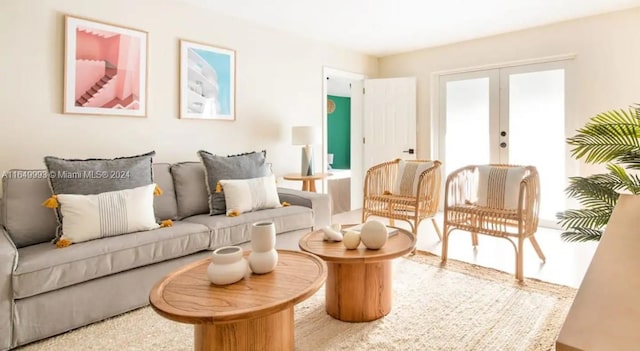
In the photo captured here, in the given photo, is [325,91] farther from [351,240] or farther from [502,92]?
[351,240]

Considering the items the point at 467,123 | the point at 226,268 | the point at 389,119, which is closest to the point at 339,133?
the point at 389,119

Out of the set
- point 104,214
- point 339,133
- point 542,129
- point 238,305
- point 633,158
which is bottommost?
point 238,305

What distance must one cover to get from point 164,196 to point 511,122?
384cm

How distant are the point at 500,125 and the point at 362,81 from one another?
6.18 ft

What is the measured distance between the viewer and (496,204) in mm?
3047

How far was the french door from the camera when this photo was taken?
13.5 ft

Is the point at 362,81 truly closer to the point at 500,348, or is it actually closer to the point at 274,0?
the point at 274,0

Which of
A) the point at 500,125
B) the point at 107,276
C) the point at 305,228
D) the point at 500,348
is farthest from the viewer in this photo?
the point at 500,125

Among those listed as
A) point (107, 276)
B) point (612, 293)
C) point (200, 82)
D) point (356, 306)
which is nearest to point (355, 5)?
point (200, 82)

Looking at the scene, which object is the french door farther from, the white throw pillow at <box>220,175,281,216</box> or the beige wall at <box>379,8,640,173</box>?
the white throw pillow at <box>220,175,281,216</box>

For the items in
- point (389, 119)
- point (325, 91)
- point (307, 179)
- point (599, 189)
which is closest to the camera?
point (599, 189)

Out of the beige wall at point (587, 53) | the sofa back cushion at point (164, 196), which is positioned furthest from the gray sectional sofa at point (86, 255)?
the beige wall at point (587, 53)

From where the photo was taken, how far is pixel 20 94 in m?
2.52

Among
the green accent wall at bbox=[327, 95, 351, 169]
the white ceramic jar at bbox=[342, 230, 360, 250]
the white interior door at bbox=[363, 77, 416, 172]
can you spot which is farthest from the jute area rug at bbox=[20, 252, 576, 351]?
the green accent wall at bbox=[327, 95, 351, 169]
